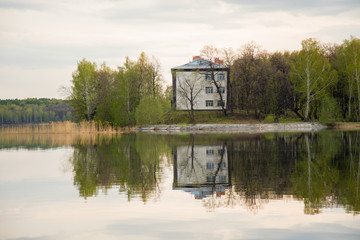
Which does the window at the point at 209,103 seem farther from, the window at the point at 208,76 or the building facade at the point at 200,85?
the window at the point at 208,76

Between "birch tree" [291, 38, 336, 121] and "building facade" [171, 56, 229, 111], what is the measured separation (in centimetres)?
1173

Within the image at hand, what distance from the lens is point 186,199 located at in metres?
11.7

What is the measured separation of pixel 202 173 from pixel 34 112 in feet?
354

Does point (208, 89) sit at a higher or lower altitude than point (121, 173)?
higher

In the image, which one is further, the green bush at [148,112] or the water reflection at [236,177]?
the green bush at [148,112]

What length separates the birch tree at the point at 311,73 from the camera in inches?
2349

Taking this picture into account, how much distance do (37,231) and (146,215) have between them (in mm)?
2473

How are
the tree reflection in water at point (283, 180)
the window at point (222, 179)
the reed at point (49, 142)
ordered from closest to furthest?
the tree reflection in water at point (283, 180)
the window at point (222, 179)
the reed at point (49, 142)

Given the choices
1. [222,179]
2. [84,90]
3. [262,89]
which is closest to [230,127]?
[262,89]

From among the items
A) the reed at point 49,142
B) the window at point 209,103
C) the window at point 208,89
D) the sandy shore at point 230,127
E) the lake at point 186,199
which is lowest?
the lake at point 186,199

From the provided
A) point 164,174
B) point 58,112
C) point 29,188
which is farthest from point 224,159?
point 58,112

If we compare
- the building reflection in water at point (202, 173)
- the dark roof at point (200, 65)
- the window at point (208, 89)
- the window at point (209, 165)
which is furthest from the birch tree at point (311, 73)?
the window at point (209, 165)

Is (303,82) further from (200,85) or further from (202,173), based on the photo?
(202,173)

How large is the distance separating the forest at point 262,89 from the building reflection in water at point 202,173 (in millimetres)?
38619
